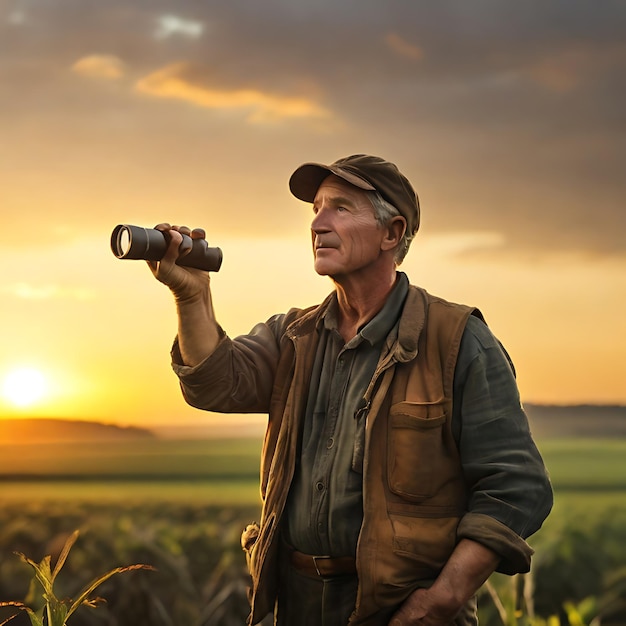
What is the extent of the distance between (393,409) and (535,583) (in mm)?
3345

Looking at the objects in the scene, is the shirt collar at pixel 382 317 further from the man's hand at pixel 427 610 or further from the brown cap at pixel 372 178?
the man's hand at pixel 427 610

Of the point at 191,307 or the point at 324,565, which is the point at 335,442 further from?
the point at 191,307

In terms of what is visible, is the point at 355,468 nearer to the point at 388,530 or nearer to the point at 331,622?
the point at 388,530

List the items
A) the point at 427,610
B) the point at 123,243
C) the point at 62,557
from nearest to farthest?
1. the point at 427,610
2. the point at 123,243
3. the point at 62,557

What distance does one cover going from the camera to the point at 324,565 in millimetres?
2281

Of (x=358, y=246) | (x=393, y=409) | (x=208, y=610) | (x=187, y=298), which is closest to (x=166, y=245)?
(x=187, y=298)

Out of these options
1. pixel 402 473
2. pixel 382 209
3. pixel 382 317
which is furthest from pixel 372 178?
pixel 402 473

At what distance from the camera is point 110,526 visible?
521 centimetres

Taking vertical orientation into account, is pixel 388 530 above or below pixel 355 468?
below

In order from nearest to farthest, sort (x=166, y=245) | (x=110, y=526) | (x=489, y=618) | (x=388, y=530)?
(x=388, y=530) → (x=166, y=245) → (x=489, y=618) → (x=110, y=526)

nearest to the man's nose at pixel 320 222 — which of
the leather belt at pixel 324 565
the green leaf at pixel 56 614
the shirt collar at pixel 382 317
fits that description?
the shirt collar at pixel 382 317

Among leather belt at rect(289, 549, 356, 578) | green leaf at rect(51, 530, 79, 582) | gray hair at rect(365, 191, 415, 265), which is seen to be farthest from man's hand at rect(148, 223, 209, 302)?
green leaf at rect(51, 530, 79, 582)

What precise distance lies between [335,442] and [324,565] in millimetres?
299

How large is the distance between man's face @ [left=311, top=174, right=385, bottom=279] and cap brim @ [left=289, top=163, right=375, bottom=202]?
0.04m
